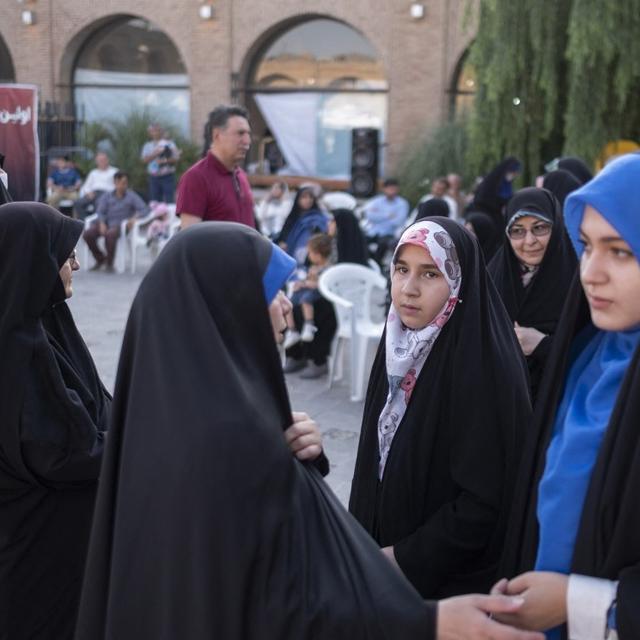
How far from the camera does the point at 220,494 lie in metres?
1.50

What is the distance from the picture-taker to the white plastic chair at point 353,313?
261 inches

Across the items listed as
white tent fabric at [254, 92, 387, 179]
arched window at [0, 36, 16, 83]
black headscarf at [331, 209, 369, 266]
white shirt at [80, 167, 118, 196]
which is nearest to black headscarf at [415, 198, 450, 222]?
black headscarf at [331, 209, 369, 266]

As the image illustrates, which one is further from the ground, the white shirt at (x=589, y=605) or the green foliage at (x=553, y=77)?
the green foliage at (x=553, y=77)

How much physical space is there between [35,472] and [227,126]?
323cm

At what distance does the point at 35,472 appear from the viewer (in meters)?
2.36

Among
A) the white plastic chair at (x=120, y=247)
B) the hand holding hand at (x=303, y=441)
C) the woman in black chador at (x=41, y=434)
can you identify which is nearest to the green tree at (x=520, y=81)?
the white plastic chair at (x=120, y=247)

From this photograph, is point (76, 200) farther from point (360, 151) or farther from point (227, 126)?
point (227, 126)

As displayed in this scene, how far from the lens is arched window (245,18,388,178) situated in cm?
1803

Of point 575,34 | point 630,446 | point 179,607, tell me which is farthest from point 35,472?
point 575,34

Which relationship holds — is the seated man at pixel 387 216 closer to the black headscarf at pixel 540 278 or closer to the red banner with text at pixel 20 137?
the red banner with text at pixel 20 137

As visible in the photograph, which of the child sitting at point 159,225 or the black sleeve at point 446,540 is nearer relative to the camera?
the black sleeve at point 446,540

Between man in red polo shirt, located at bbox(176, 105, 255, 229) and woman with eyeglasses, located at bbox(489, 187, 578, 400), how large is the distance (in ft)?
5.85

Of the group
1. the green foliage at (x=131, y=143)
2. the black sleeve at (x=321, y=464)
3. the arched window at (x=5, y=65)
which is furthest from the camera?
the arched window at (x=5, y=65)

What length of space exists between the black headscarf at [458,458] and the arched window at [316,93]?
16.0 metres
